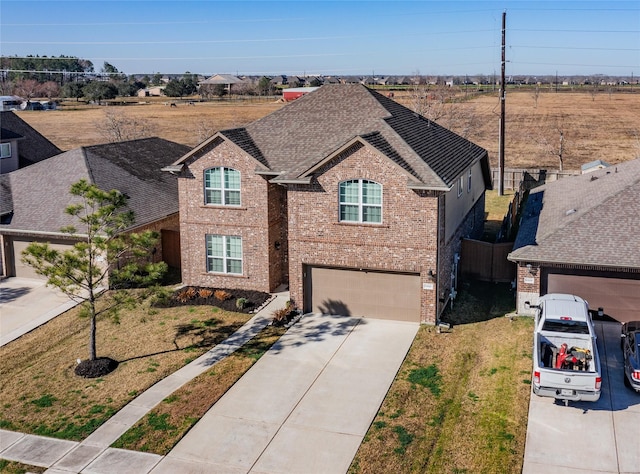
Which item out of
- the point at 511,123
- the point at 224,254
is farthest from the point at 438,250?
the point at 511,123

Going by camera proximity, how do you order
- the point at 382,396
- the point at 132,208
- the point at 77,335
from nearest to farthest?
the point at 382,396
the point at 77,335
the point at 132,208

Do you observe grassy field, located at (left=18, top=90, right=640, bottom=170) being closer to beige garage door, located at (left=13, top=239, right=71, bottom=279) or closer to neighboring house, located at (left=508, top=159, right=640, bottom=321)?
beige garage door, located at (left=13, top=239, right=71, bottom=279)

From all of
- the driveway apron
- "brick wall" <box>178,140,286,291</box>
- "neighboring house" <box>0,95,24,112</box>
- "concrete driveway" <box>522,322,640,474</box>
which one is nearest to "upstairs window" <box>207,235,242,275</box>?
"brick wall" <box>178,140,286,291</box>

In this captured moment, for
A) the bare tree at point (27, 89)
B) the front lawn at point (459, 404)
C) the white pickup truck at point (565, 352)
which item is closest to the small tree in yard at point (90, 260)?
the front lawn at point (459, 404)

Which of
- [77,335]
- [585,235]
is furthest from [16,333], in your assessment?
[585,235]

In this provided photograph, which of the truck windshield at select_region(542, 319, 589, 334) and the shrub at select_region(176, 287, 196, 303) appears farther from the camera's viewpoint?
the shrub at select_region(176, 287, 196, 303)

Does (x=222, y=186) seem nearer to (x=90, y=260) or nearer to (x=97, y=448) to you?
(x=90, y=260)

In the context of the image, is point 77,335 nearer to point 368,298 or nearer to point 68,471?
point 68,471
